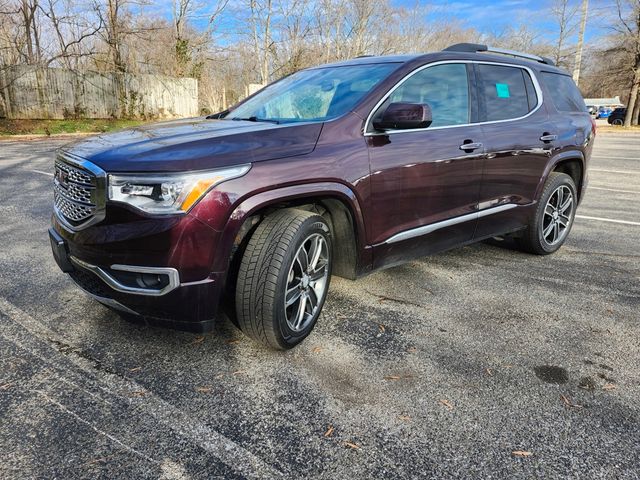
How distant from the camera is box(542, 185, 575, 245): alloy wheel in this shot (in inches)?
186

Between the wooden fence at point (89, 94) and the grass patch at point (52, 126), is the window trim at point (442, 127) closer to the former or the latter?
the grass patch at point (52, 126)

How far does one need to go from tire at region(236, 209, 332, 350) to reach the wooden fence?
74.6 ft

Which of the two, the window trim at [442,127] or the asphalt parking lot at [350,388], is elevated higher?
the window trim at [442,127]

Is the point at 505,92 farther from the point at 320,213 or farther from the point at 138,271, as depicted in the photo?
the point at 138,271

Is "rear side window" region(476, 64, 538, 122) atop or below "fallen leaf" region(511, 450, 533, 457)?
atop

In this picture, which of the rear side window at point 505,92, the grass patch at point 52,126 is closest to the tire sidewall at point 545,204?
the rear side window at point 505,92

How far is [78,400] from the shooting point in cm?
233

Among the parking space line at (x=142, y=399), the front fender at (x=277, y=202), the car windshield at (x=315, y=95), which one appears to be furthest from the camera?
the car windshield at (x=315, y=95)

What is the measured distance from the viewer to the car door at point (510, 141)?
3844 millimetres

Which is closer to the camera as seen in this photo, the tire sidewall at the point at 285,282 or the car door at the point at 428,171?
the tire sidewall at the point at 285,282

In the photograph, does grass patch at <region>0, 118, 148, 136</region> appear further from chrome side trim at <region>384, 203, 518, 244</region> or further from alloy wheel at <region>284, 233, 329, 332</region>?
alloy wheel at <region>284, 233, 329, 332</region>

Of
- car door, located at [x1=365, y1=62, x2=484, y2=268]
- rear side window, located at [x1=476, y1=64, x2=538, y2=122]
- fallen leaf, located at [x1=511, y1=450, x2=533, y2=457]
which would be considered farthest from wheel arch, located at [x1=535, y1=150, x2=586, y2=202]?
fallen leaf, located at [x1=511, y1=450, x2=533, y2=457]

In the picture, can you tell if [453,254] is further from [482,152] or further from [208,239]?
[208,239]

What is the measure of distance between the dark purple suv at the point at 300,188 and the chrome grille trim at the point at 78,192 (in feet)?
0.04
